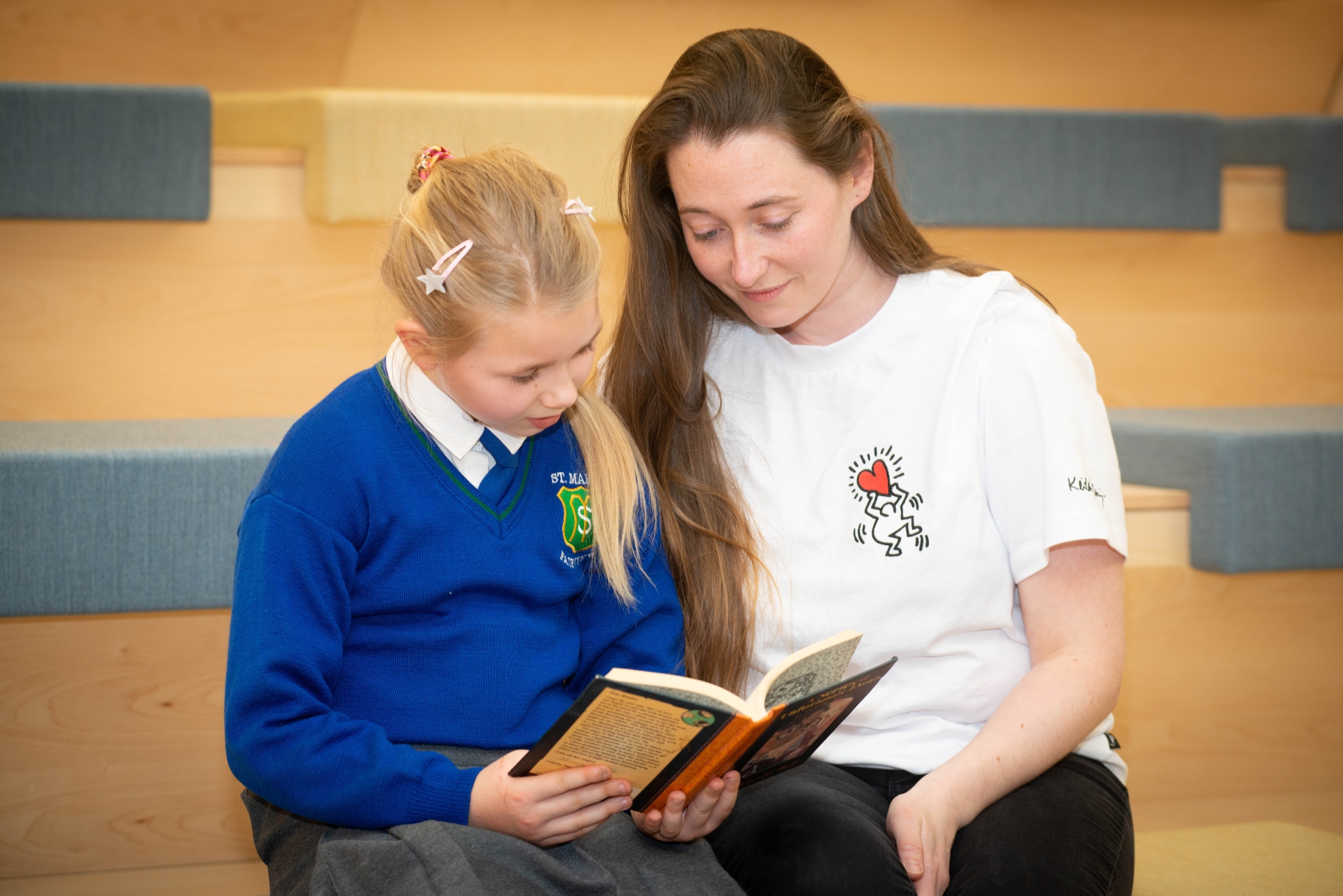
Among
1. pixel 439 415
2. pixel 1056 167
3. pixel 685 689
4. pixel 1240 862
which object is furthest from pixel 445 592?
pixel 1056 167

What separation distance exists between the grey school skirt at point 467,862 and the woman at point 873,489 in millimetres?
83

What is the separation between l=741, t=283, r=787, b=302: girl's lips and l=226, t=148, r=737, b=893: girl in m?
0.19

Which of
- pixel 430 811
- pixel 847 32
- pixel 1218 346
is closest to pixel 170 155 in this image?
pixel 430 811

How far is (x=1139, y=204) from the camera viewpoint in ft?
6.21

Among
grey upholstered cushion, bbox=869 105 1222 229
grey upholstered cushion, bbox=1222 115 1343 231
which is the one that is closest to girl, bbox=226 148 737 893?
grey upholstered cushion, bbox=869 105 1222 229

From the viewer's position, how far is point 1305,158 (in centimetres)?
194

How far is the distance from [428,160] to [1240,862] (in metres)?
1.11

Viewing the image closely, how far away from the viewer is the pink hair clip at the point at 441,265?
2.94 feet

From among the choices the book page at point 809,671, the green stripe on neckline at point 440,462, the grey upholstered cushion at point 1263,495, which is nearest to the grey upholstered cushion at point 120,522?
the green stripe on neckline at point 440,462

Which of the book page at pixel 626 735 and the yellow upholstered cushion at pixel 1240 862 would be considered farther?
the yellow upholstered cushion at pixel 1240 862

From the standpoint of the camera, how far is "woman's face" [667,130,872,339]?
1.03 m

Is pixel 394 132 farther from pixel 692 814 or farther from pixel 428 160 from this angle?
pixel 692 814

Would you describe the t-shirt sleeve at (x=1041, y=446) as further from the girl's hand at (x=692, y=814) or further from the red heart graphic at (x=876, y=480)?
the girl's hand at (x=692, y=814)

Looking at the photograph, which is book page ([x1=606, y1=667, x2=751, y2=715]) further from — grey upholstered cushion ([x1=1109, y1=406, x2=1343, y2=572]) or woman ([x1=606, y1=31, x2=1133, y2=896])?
grey upholstered cushion ([x1=1109, y1=406, x2=1343, y2=572])
